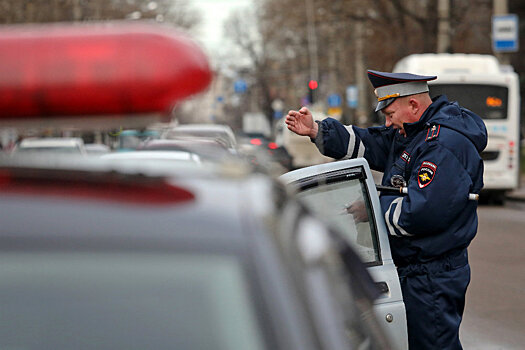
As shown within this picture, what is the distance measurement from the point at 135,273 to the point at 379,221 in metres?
2.76

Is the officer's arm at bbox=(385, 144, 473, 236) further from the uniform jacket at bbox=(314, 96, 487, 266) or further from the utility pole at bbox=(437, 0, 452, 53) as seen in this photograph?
the utility pole at bbox=(437, 0, 452, 53)

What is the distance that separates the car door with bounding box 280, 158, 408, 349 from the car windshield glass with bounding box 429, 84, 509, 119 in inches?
587

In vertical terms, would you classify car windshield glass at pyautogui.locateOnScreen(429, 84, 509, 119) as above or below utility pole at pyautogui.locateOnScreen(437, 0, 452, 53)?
below

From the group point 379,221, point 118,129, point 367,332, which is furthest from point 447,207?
point 118,129

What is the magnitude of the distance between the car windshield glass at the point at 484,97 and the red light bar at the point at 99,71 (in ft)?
57.4

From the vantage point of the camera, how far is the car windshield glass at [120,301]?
1500 mm

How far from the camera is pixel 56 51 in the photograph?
166 centimetres

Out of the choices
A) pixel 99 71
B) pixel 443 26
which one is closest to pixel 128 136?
pixel 99 71

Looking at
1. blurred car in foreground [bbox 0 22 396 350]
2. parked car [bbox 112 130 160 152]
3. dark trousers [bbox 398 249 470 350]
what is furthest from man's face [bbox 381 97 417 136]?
blurred car in foreground [bbox 0 22 396 350]

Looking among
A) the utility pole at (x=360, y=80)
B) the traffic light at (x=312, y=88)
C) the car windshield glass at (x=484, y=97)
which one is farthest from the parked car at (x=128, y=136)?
the utility pole at (x=360, y=80)

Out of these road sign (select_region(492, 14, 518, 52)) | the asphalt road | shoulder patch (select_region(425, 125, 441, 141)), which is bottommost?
the asphalt road

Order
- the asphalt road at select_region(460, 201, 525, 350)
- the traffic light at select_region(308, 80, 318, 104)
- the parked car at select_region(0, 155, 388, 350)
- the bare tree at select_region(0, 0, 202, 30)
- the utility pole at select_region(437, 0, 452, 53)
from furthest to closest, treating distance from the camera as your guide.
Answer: the traffic light at select_region(308, 80, 318, 104) → the bare tree at select_region(0, 0, 202, 30) → the utility pole at select_region(437, 0, 452, 53) → the asphalt road at select_region(460, 201, 525, 350) → the parked car at select_region(0, 155, 388, 350)

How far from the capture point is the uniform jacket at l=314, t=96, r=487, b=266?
4059 millimetres

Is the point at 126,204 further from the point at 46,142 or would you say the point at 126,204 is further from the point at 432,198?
the point at 46,142
